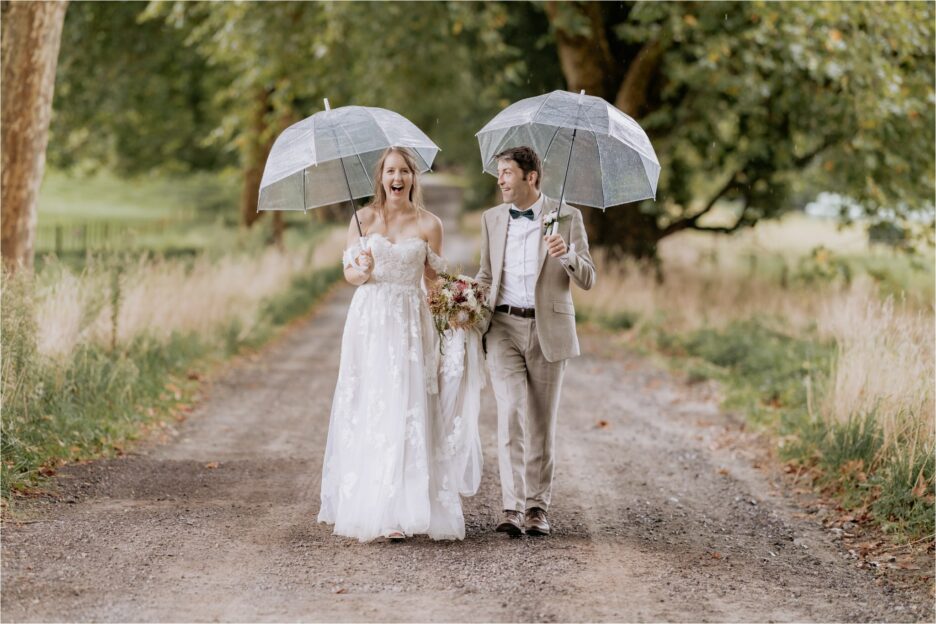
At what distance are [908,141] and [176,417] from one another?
11952mm

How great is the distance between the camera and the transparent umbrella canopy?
20.5 ft

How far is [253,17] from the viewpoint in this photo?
17.9m

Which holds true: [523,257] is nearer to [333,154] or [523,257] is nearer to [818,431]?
[333,154]

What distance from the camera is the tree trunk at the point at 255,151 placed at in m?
21.9

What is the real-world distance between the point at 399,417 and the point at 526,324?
3.21 feet

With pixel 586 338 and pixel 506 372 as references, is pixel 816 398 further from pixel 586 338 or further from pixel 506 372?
pixel 586 338

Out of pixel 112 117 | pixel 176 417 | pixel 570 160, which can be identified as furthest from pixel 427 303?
pixel 112 117

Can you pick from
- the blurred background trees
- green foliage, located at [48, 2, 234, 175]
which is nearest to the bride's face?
the blurred background trees

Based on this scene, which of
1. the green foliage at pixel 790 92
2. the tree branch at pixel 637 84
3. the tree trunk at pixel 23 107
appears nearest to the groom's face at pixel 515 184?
Answer: the tree trunk at pixel 23 107

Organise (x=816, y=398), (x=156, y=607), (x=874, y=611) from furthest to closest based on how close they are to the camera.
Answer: (x=816, y=398) < (x=874, y=611) < (x=156, y=607)

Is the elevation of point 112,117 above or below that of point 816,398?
above

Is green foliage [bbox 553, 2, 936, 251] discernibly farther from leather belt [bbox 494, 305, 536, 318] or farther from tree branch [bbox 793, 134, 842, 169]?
leather belt [bbox 494, 305, 536, 318]

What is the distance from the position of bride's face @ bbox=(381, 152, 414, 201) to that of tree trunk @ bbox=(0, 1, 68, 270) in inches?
193

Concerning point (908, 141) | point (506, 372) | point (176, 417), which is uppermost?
point (908, 141)
